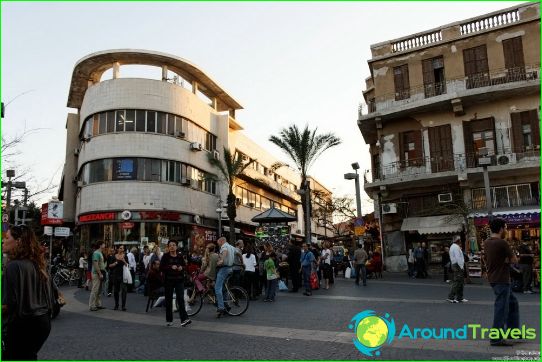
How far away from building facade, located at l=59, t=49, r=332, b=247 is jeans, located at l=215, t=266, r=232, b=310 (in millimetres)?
21123

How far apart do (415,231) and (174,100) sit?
1856cm

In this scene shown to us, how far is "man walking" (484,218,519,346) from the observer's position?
6598 millimetres

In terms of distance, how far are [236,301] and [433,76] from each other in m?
21.2

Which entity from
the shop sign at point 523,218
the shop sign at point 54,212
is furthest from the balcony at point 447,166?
the shop sign at point 54,212

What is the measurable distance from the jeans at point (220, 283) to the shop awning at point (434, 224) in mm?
17239

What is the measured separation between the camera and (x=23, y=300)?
4.07 metres

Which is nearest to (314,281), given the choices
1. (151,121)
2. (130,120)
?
(151,121)

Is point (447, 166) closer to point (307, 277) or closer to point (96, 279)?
point (307, 277)

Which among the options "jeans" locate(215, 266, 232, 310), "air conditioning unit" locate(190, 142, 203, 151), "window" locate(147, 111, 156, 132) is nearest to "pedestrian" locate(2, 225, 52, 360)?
"jeans" locate(215, 266, 232, 310)

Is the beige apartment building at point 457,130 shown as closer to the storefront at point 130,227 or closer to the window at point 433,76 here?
the window at point 433,76

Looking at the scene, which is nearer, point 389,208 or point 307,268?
point 307,268

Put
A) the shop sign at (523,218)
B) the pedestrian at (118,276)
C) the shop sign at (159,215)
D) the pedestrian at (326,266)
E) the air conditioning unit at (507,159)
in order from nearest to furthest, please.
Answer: the pedestrian at (118,276)
the pedestrian at (326,266)
the shop sign at (523,218)
the air conditioning unit at (507,159)
the shop sign at (159,215)

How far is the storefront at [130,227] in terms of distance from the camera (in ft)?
101

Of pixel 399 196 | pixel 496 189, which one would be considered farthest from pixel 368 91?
pixel 496 189
